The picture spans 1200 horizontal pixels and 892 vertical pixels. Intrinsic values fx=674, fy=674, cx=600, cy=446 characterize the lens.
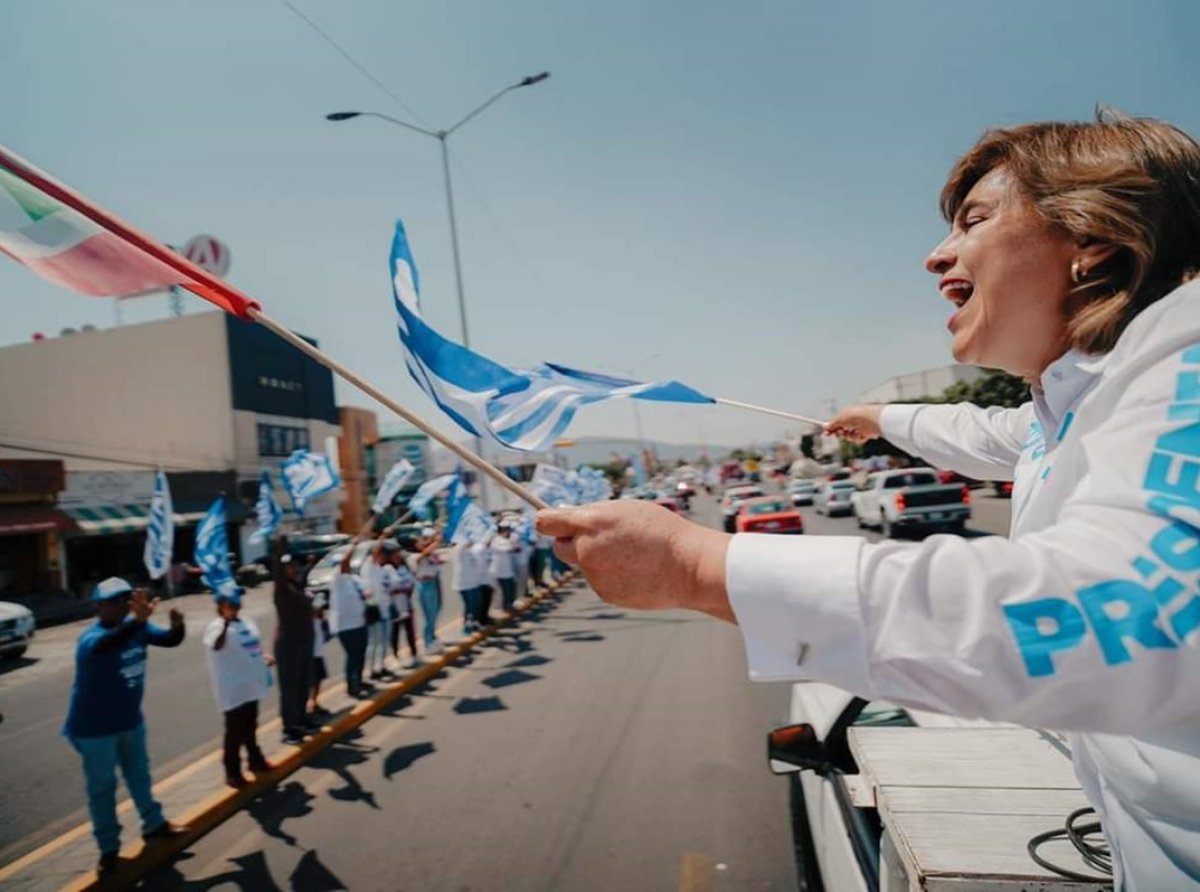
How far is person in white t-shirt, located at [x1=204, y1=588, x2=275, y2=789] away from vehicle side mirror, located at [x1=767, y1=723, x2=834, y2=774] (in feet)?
16.1

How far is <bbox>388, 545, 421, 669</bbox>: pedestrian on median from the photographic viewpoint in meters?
9.78

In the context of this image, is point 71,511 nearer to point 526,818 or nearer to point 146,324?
point 146,324

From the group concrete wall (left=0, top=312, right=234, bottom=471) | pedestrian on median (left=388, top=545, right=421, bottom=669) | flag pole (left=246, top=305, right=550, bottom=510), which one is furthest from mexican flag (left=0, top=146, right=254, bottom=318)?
concrete wall (left=0, top=312, right=234, bottom=471)

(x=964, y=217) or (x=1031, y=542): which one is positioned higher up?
(x=964, y=217)

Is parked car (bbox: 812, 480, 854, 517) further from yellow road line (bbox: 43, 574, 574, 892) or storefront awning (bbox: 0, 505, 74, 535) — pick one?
storefront awning (bbox: 0, 505, 74, 535)

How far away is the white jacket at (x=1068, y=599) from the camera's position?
2.31ft

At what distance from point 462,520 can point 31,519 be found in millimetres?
18389

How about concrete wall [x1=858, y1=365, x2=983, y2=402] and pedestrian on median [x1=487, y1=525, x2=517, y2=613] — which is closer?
pedestrian on median [x1=487, y1=525, x2=517, y2=613]

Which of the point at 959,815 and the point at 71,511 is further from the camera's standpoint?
the point at 71,511

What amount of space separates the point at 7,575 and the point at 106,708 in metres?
22.2

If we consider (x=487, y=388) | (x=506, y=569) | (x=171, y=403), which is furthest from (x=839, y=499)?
(x=171, y=403)

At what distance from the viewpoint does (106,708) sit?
185 inches

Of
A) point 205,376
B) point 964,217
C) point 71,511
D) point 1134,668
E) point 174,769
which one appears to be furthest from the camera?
point 205,376

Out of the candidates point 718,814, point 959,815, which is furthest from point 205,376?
point 959,815
